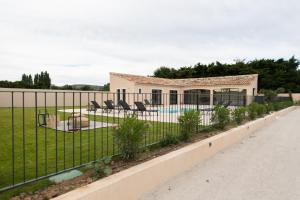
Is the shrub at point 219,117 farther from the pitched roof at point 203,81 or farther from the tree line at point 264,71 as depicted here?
the tree line at point 264,71

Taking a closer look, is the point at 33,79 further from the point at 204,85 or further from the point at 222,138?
the point at 222,138

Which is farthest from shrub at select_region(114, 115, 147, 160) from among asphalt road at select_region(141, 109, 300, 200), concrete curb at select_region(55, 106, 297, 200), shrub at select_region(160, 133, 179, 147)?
shrub at select_region(160, 133, 179, 147)

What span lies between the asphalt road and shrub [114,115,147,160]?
736 mm

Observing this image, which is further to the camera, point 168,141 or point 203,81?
point 203,81

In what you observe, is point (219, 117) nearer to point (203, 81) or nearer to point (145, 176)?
point (145, 176)

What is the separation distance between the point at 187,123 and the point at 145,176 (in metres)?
2.61

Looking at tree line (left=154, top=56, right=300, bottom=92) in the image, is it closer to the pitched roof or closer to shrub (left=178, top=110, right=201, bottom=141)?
the pitched roof

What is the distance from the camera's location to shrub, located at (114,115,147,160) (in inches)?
154

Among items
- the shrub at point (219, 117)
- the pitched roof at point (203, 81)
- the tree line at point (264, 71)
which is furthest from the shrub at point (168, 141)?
the tree line at point (264, 71)

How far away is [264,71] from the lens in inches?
1559

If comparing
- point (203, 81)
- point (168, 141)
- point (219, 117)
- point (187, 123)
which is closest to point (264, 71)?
point (203, 81)

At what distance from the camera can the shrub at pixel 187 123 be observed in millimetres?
5938

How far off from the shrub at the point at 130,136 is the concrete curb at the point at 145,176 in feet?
1.08

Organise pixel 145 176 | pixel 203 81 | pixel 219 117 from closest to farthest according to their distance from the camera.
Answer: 1. pixel 145 176
2. pixel 219 117
3. pixel 203 81
